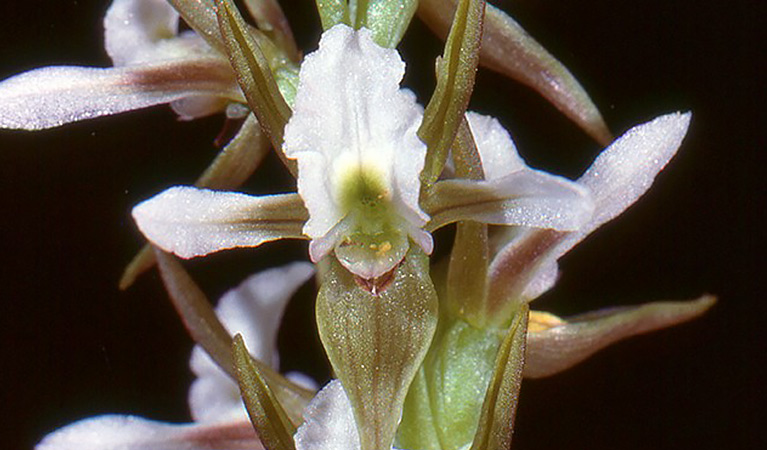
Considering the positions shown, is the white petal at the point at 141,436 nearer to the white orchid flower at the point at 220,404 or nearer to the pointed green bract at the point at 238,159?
the white orchid flower at the point at 220,404

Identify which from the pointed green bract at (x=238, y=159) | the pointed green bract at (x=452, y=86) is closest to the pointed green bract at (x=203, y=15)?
the pointed green bract at (x=238, y=159)

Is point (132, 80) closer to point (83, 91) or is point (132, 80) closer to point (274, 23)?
point (83, 91)

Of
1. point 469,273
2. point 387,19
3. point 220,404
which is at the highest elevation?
Result: point 387,19

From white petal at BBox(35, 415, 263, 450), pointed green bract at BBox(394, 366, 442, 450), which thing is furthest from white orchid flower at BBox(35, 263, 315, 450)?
pointed green bract at BBox(394, 366, 442, 450)

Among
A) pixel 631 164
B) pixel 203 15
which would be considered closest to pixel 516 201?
pixel 631 164

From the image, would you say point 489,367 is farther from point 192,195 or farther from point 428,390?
point 192,195

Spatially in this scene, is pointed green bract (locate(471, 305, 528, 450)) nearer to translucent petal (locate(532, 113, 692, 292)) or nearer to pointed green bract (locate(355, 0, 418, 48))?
translucent petal (locate(532, 113, 692, 292))
